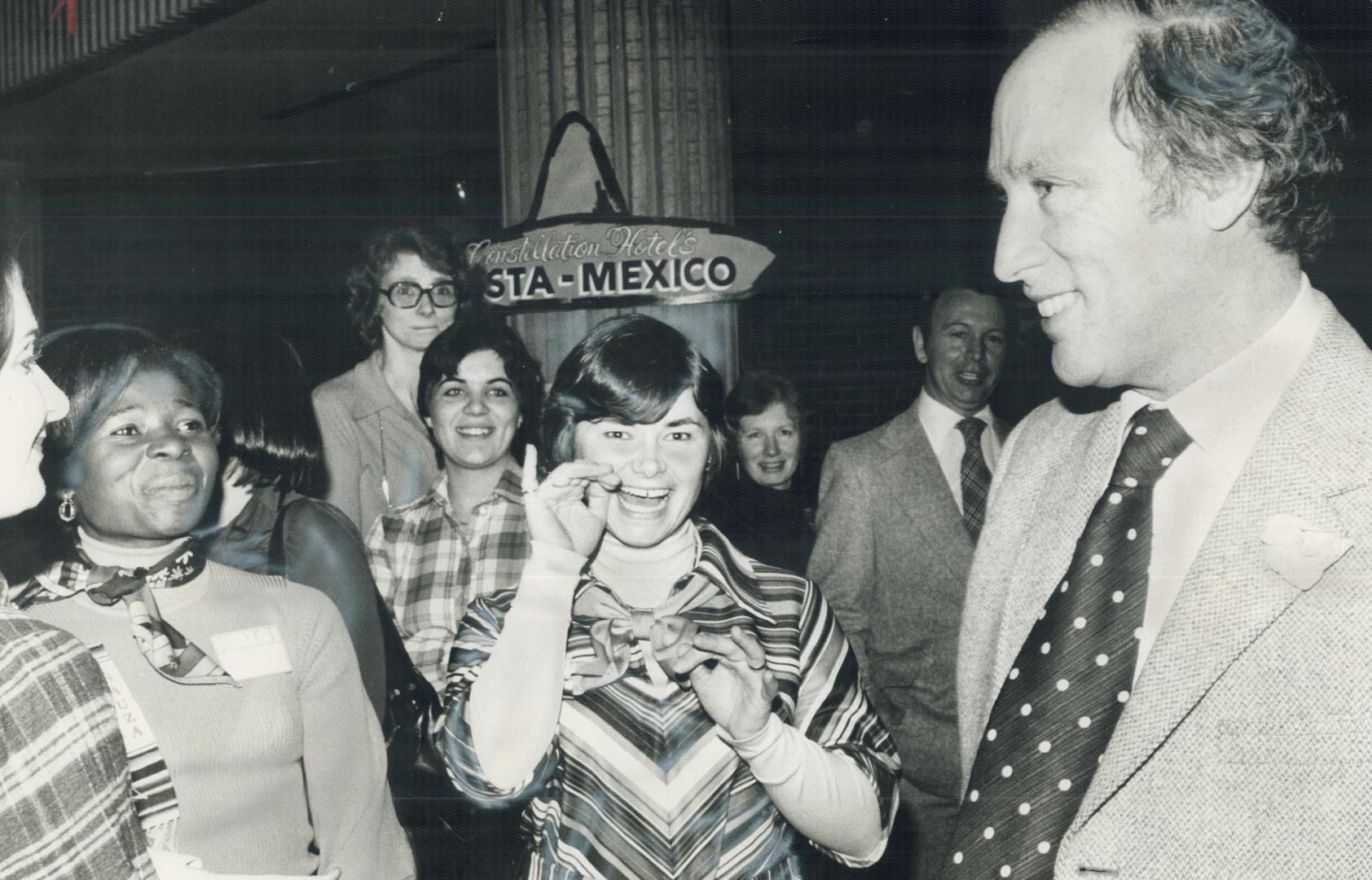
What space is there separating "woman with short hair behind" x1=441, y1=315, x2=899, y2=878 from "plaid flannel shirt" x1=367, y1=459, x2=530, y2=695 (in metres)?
0.06

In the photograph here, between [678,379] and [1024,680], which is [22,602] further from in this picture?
[1024,680]

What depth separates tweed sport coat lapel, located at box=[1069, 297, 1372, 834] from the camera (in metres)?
1.37

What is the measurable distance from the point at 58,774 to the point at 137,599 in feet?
1.79

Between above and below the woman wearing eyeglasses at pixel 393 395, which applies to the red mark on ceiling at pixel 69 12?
above

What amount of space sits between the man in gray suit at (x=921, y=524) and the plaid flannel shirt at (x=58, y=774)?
44.5 inches

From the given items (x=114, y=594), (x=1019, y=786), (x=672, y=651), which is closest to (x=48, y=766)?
(x=114, y=594)

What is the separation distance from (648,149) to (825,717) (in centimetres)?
99

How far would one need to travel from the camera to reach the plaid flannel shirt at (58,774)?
129 cm

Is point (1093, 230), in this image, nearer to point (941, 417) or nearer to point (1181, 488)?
point (1181, 488)

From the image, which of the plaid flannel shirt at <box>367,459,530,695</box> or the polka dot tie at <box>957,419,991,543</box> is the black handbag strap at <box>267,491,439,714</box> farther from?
the polka dot tie at <box>957,419,991,543</box>

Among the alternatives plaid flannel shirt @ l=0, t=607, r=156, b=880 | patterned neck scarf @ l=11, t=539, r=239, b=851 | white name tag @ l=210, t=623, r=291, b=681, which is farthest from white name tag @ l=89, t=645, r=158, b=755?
plaid flannel shirt @ l=0, t=607, r=156, b=880

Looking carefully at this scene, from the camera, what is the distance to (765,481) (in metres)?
2.01

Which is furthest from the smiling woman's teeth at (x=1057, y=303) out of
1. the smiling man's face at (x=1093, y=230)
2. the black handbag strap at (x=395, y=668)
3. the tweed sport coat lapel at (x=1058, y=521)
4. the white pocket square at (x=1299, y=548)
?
the black handbag strap at (x=395, y=668)

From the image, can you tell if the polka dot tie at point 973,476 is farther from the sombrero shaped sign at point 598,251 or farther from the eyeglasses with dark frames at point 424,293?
the eyeglasses with dark frames at point 424,293
